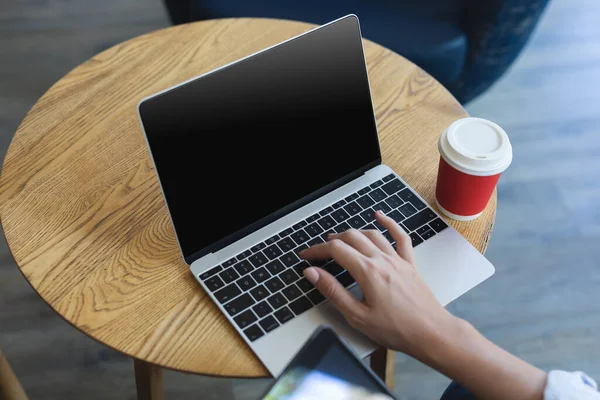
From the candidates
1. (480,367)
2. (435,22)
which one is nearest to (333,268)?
(480,367)

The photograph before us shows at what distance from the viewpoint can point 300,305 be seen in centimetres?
87

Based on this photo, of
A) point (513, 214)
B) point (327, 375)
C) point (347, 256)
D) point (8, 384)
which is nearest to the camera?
point (327, 375)

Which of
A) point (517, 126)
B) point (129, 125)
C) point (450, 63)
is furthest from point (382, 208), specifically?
point (517, 126)

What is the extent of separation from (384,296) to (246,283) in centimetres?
20

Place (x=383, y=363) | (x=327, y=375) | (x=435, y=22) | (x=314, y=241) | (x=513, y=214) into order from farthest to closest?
(x=513, y=214) → (x=435, y=22) → (x=383, y=363) → (x=314, y=241) → (x=327, y=375)

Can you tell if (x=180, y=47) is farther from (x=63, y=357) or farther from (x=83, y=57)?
(x=83, y=57)

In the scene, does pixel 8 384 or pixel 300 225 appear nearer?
pixel 300 225

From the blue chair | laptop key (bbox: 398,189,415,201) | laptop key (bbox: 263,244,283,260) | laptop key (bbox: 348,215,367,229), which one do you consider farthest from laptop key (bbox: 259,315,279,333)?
the blue chair

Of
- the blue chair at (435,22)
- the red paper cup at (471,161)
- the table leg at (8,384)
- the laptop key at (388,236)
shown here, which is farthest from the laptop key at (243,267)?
the blue chair at (435,22)

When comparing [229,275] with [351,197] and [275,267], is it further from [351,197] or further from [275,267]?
[351,197]

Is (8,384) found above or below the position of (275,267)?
below

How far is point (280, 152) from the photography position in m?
0.94

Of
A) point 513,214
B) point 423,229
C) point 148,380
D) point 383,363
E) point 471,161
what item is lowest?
point 513,214

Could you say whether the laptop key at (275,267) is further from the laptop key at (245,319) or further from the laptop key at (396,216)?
the laptop key at (396,216)
